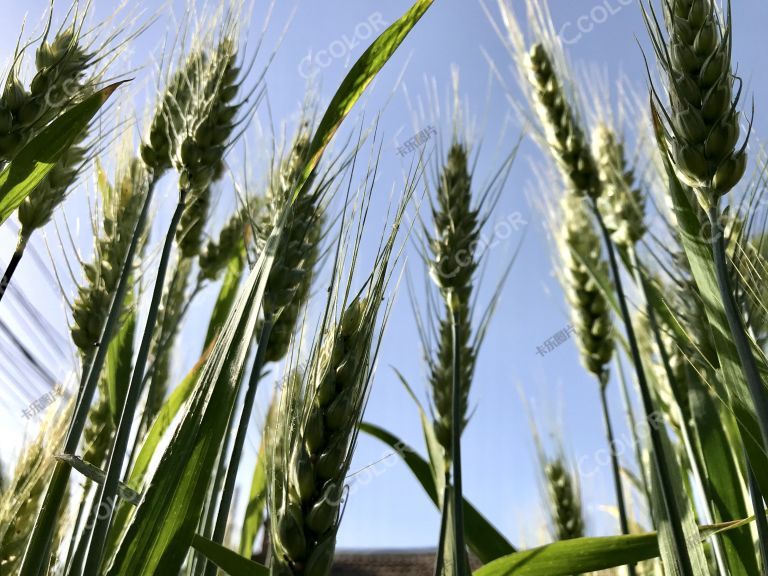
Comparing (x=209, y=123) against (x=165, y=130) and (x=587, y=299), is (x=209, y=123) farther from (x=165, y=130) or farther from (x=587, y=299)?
(x=587, y=299)

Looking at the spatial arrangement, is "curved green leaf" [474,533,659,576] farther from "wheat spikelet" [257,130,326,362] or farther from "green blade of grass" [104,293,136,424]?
"green blade of grass" [104,293,136,424]

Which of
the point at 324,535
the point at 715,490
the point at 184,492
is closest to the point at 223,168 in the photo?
the point at 184,492

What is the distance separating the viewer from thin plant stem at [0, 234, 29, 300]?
3.86ft

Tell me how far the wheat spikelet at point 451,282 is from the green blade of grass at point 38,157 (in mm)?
879

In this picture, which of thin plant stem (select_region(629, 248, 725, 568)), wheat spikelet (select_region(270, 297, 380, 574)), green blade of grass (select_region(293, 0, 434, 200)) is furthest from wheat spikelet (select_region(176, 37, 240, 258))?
thin plant stem (select_region(629, 248, 725, 568))

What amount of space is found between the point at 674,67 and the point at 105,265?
1234 millimetres

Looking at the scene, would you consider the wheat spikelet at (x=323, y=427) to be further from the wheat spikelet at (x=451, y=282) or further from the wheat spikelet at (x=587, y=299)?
the wheat spikelet at (x=587, y=299)

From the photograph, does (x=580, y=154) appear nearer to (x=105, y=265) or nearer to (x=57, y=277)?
(x=105, y=265)

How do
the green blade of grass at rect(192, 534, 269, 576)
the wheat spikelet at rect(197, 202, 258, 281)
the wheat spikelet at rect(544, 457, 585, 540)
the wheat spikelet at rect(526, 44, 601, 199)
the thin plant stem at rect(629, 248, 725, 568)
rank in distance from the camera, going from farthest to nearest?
the wheat spikelet at rect(544, 457, 585, 540) → the wheat spikelet at rect(197, 202, 258, 281) → the wheat spikelet at rect(526, 44, 601, 199) → the thin plant stem at rect(629, 248, 725, 568) → the green blade of grass at rect(192, 534, 269, 576)

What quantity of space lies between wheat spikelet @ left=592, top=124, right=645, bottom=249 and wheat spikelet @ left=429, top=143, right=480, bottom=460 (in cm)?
41

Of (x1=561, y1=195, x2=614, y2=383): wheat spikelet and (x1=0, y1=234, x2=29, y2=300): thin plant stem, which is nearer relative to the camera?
(x1=0, y1=234, x2=29, y2=300): thin plant stem

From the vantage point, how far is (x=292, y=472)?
0.84 metres

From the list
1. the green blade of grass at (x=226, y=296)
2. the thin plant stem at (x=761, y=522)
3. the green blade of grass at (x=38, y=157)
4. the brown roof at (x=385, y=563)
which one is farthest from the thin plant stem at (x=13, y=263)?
the brown roof at (x=385, y=563)

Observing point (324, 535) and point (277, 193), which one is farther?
point (277, 193)
